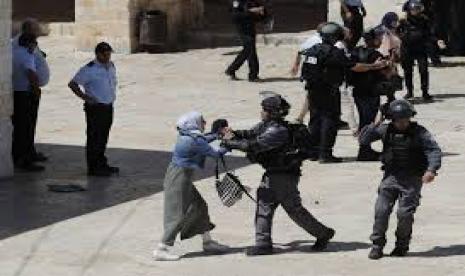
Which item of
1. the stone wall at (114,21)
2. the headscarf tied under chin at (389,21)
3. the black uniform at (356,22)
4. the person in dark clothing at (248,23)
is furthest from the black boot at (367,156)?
the stone wall at (114,21)

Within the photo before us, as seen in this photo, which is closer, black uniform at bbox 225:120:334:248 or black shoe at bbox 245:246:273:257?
black uniform at bbox 225:120:334:248

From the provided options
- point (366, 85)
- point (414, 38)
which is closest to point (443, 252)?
point (366, 85)

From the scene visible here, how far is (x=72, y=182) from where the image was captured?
13383 mm

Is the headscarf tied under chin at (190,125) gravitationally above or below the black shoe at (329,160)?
above

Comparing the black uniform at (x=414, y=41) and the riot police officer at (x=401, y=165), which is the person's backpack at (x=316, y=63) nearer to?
the riot police officer at (x=401, y=165)

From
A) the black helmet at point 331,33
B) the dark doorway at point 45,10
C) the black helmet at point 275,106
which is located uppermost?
the black helmet at point 331,33

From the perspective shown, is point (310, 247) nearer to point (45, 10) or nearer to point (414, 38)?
point (414, 38)

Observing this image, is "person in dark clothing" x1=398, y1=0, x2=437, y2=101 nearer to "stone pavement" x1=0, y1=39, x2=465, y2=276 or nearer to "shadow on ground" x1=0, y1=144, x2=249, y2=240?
"stone pavement" x1=0, y1=39, x2=465, y2=276

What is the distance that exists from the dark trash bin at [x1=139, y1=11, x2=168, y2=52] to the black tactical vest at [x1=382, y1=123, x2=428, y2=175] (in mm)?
13903

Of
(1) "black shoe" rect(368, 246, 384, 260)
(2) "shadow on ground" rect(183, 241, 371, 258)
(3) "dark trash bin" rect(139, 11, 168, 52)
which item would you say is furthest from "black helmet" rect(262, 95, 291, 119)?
(3) "dark trash bin" rect(139, 11, 168, 52)

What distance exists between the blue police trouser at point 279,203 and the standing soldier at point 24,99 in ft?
14.9

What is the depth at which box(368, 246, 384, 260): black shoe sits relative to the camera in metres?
9.84

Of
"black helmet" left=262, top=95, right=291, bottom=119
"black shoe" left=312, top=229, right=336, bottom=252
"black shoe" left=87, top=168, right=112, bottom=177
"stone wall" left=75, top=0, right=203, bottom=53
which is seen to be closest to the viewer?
"black helmet" left=262, top=95, right=291, bottom=119

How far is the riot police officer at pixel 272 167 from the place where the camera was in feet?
32.3
